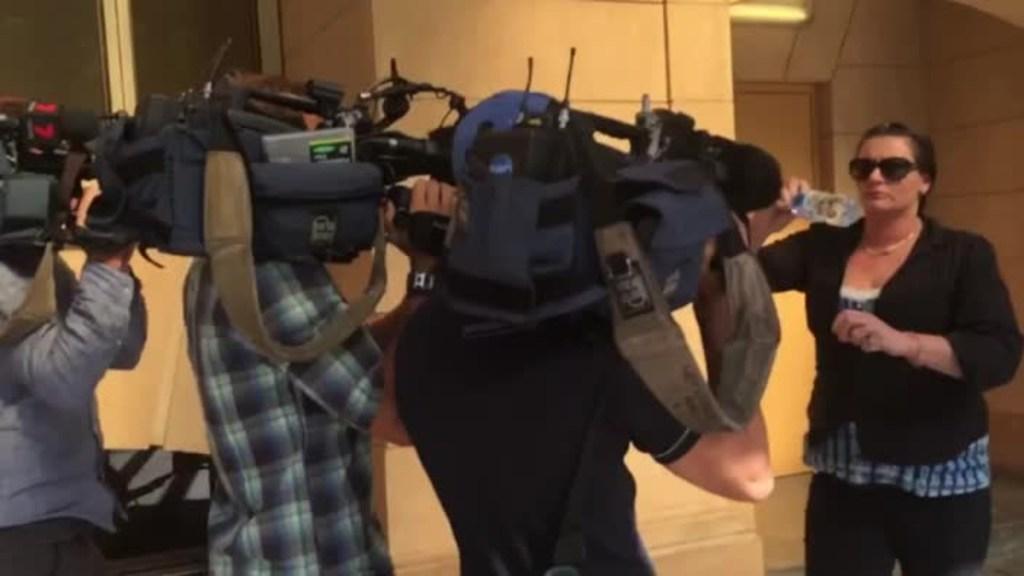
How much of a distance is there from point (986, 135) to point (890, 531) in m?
4.83

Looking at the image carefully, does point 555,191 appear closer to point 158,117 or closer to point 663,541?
point 158,117

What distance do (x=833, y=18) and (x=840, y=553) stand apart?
15.6 feet

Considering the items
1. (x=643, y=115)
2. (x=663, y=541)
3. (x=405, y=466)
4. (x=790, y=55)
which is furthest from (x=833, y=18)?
(x=643, y=115)

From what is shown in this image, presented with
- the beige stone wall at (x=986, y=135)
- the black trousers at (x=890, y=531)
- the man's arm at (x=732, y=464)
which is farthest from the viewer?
the beige stone wall at (x=986, y=135)

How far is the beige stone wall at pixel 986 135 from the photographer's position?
693 centimetres

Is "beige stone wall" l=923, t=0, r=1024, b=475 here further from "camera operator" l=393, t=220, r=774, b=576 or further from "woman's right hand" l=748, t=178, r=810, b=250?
"camera operator" l=393, t=220, r=774, b=576

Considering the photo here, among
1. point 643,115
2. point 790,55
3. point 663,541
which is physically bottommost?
point 663,541

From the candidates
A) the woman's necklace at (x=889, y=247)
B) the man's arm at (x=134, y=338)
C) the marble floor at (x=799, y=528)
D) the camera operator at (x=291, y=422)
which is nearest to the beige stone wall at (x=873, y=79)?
the marble floor at (x=799, y=528)

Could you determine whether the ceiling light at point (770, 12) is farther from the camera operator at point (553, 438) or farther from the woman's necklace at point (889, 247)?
the camera operator at point (553, 438)

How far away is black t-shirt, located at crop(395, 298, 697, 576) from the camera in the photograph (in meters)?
1.67

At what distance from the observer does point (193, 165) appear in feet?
5.89

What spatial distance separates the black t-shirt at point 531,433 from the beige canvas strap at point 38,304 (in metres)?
0.71

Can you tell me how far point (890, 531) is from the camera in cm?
289

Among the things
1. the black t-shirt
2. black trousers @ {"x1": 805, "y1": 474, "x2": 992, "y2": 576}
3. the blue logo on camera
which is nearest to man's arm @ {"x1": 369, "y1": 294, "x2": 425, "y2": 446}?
the black t-shirt
